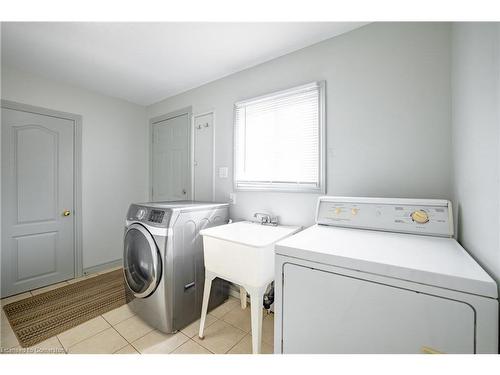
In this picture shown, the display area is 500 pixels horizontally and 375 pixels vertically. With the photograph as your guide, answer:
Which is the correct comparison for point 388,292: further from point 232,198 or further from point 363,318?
point 232,198

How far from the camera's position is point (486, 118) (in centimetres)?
79

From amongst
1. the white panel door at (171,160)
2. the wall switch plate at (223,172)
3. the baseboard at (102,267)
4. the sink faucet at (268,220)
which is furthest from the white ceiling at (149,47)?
the baseboard at (102,267)

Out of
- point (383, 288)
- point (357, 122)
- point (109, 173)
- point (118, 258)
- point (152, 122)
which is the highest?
point (152, 122)

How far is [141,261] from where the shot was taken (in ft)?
5.81

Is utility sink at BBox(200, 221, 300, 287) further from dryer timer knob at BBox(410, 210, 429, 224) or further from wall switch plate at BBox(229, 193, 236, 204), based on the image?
dryer timer knob at BBox(410, 210, 429, 224)

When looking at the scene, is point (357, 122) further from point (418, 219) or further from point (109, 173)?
point (109, 173)

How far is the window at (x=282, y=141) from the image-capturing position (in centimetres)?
173

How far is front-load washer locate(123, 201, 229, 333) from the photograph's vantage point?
1.60 meters

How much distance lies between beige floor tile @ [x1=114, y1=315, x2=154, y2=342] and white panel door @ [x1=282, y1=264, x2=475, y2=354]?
1300 millimetres

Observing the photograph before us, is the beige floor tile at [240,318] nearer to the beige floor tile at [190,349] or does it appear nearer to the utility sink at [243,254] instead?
the beige floor tile at [190,349]

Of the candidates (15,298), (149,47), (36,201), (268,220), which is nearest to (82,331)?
(15,298)

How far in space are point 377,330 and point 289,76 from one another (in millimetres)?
1888
